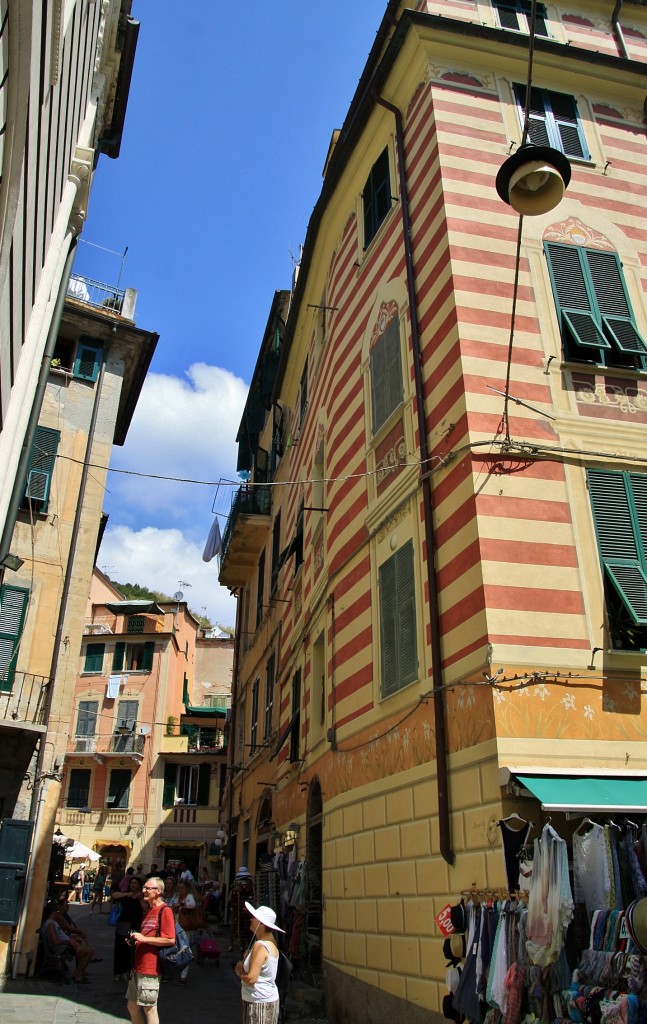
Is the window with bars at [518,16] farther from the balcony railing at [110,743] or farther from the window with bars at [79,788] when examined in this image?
the window with bars at [79,788]

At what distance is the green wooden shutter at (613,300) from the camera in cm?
941

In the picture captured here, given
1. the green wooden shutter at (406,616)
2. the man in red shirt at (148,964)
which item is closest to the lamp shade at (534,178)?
the green wooden shutter at (406,616)

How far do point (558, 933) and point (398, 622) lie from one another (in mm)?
4449

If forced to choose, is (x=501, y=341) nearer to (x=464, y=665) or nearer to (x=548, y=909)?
(x=464, y=665)

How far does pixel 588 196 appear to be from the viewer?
10688 mm

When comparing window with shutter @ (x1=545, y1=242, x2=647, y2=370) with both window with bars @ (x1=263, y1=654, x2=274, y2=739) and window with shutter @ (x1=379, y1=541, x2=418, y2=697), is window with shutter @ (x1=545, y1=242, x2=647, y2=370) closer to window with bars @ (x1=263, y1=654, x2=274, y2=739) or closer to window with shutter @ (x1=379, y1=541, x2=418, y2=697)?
window with shutter @ (x1=379, y1=541, x2=418, y2=697)

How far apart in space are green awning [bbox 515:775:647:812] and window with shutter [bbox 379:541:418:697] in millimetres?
2329

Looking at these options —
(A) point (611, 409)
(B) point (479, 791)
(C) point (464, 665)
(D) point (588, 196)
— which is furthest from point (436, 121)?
(B) point (479, 791)

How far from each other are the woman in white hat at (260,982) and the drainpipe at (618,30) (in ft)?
45.9

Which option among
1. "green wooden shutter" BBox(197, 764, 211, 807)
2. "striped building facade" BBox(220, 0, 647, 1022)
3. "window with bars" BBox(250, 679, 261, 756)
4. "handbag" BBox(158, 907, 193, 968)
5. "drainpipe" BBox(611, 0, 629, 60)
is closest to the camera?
"striped building facade" BBox(220, 0, 647, 1022)

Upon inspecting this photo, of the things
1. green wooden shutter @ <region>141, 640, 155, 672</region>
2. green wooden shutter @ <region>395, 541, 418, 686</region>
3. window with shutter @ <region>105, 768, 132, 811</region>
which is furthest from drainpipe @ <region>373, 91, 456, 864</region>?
window with shutter @ <region>105, 768, 132, 811</region>

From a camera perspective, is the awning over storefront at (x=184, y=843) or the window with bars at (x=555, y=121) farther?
the awning over storefront at (x=184, y=843)

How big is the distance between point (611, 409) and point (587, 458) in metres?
0.86

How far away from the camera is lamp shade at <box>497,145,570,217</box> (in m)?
6.57
